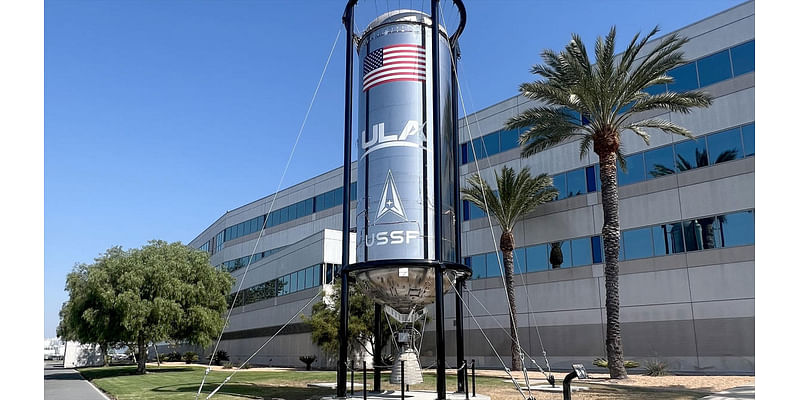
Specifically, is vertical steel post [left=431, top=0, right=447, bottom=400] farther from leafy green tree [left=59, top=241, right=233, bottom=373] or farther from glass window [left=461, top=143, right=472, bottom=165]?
leafy green tree [left=59, top=241, right=233, bottom=373]

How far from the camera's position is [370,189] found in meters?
16.6

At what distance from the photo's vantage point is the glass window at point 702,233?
95.1 ft

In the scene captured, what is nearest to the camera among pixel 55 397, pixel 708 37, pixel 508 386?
pixel 508 386

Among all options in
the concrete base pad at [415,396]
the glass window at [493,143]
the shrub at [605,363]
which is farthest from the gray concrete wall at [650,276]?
the concrete base pad at [415,396]

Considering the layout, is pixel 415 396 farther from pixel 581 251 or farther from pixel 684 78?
pixel 684 78

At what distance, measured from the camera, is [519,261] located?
37.5 m

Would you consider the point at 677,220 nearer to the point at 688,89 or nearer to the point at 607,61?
the point at 688,89

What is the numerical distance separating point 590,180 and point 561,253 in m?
4.66

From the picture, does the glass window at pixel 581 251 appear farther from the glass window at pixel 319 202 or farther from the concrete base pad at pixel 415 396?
the glass window at pixel 319 202

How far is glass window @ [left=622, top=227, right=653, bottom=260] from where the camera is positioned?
104ft

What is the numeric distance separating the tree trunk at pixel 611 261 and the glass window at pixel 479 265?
14250 millimetres

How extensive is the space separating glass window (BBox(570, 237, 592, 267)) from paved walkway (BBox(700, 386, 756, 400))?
1513 centimetres
